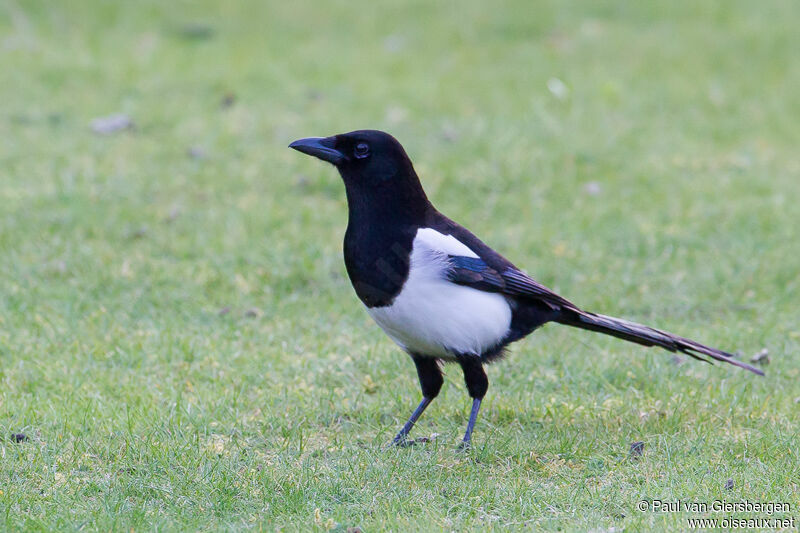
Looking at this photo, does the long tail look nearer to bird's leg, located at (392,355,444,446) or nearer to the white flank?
the white flank

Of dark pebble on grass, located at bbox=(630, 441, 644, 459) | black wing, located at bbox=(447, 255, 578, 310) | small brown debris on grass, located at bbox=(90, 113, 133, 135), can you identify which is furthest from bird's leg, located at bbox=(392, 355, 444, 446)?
small brown debris on grass, located at bbox=(90, 113, 133, 135)

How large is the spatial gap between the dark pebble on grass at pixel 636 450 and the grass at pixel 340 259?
0.08 metres

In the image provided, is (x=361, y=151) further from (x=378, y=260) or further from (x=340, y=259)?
(x=340, y=259)

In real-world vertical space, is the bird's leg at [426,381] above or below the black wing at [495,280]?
below

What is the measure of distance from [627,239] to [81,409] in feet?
12.2

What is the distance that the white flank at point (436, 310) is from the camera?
3920mm

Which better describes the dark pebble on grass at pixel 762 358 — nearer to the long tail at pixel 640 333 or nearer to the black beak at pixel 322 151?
the long tail at pixel 640 333

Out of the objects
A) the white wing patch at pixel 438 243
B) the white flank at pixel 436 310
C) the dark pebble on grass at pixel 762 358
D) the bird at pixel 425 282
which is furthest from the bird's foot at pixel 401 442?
the dark pebble on grass at pixel 762 358

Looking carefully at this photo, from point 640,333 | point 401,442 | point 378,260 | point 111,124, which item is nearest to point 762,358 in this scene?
point 640,333

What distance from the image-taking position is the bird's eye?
163 inches

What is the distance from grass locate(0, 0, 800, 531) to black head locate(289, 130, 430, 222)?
959mm

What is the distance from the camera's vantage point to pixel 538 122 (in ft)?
28.1

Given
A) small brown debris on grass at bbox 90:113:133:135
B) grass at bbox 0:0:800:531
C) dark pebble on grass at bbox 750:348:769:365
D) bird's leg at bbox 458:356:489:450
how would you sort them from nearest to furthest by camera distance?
grass at bbox 0:0:800:531, bird's leg at bbox 458:356:489:450, dark pebble on grass at bbox 750:348:769:365, small brown debris on grass at bbox 90:113:133:135

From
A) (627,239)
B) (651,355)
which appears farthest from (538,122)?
(651,355)
